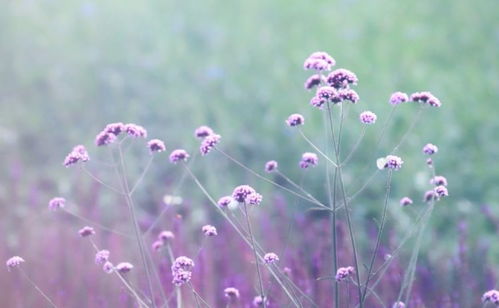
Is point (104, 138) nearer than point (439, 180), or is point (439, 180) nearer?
point (104, 138)

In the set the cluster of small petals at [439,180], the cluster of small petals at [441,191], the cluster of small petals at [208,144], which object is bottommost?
the cluster of small petals at [441,191]

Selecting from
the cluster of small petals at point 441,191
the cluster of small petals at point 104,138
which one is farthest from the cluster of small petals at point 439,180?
the cluster of small petals at point 104,138

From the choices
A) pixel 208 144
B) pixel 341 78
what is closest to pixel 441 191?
pixel 341 78

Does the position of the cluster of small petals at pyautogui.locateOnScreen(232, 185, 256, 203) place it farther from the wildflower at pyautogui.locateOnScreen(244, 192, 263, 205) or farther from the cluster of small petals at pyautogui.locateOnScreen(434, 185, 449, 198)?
the cluster of small petals at pyautogui.locateOnScreen(434, 185, 449, 198)

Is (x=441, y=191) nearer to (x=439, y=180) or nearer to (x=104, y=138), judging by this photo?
(x=439, y=180)

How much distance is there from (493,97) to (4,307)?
407 cm

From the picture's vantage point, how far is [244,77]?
6.20 m

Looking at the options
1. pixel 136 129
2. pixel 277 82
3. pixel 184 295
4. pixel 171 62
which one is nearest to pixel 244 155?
pixel 277 82

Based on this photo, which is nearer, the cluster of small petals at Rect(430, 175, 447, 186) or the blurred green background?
the cluster of small petals at Rect(430, 175, 447, 186)

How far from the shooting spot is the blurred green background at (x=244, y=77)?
209 inches

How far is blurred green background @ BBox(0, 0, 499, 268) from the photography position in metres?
5.32

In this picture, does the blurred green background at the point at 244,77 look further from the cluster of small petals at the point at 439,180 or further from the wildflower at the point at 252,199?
the wildflower at the point at 252,199

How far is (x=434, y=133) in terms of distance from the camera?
5.41 meters

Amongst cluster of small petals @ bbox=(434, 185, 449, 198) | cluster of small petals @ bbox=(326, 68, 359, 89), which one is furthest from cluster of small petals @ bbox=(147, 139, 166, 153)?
cluster of small petals @ bbox=(434, 185, 449, 198)
